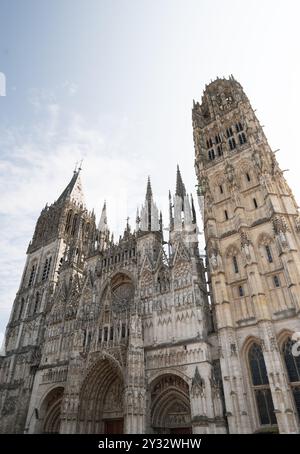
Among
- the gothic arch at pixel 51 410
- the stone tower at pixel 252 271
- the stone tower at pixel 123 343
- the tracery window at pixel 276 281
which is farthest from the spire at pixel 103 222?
the tracery window at pixel 276 281

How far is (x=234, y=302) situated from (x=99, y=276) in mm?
13640

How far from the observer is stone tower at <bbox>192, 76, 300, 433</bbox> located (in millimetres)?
17484

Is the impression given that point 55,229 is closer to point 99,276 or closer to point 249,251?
point 99,276

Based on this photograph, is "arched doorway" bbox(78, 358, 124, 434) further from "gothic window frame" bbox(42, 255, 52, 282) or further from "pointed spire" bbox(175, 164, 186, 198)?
"pointed spire" bbox(175, 164, 186, 198)

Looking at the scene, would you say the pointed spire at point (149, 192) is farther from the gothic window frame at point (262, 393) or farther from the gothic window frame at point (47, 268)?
the gothic window frame at point (262, 393)

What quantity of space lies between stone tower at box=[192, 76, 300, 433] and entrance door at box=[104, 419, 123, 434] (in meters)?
9.27

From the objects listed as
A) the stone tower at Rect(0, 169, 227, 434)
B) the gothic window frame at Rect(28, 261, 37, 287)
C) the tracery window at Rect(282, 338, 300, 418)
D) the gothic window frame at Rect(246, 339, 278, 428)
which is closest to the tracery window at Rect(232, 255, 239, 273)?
the stone tower at Rect(0, 169, 227, 434)

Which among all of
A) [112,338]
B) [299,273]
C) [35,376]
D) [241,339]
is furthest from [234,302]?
[35,376]

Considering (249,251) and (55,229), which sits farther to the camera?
(55,229)

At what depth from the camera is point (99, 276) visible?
2970 cm

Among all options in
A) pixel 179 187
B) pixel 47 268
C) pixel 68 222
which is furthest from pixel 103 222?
pixel 179 187

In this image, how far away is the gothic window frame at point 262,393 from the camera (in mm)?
17359
